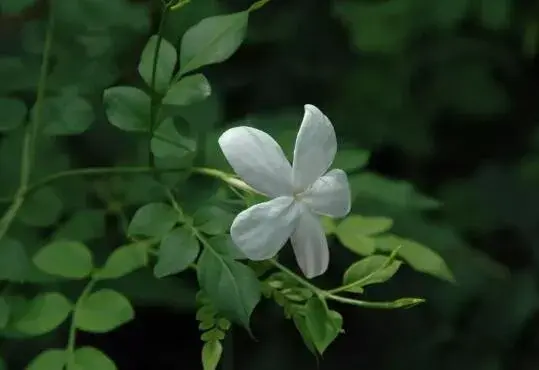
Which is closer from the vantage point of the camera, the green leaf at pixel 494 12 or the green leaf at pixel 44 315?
the green leaf at pixel 44 315

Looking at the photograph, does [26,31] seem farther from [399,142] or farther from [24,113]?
[399,142]

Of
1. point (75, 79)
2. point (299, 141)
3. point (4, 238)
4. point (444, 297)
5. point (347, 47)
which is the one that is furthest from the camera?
point (347, 47)

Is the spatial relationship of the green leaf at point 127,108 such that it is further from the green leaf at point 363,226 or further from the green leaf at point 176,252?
the green leaf at point 363,226

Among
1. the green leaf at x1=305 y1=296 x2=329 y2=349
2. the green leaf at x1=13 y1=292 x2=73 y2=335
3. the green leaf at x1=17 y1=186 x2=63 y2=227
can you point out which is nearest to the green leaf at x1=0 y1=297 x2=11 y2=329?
the green leaf at x1=13 y1=292 x2=73 y2=335

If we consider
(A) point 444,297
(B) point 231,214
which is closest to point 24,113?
(B) point 231,214

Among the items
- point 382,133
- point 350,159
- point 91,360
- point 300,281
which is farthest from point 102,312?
point 382,133

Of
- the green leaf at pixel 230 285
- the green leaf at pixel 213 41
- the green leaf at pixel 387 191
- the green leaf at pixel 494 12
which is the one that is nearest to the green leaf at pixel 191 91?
the green leaf at pixel 213 41
